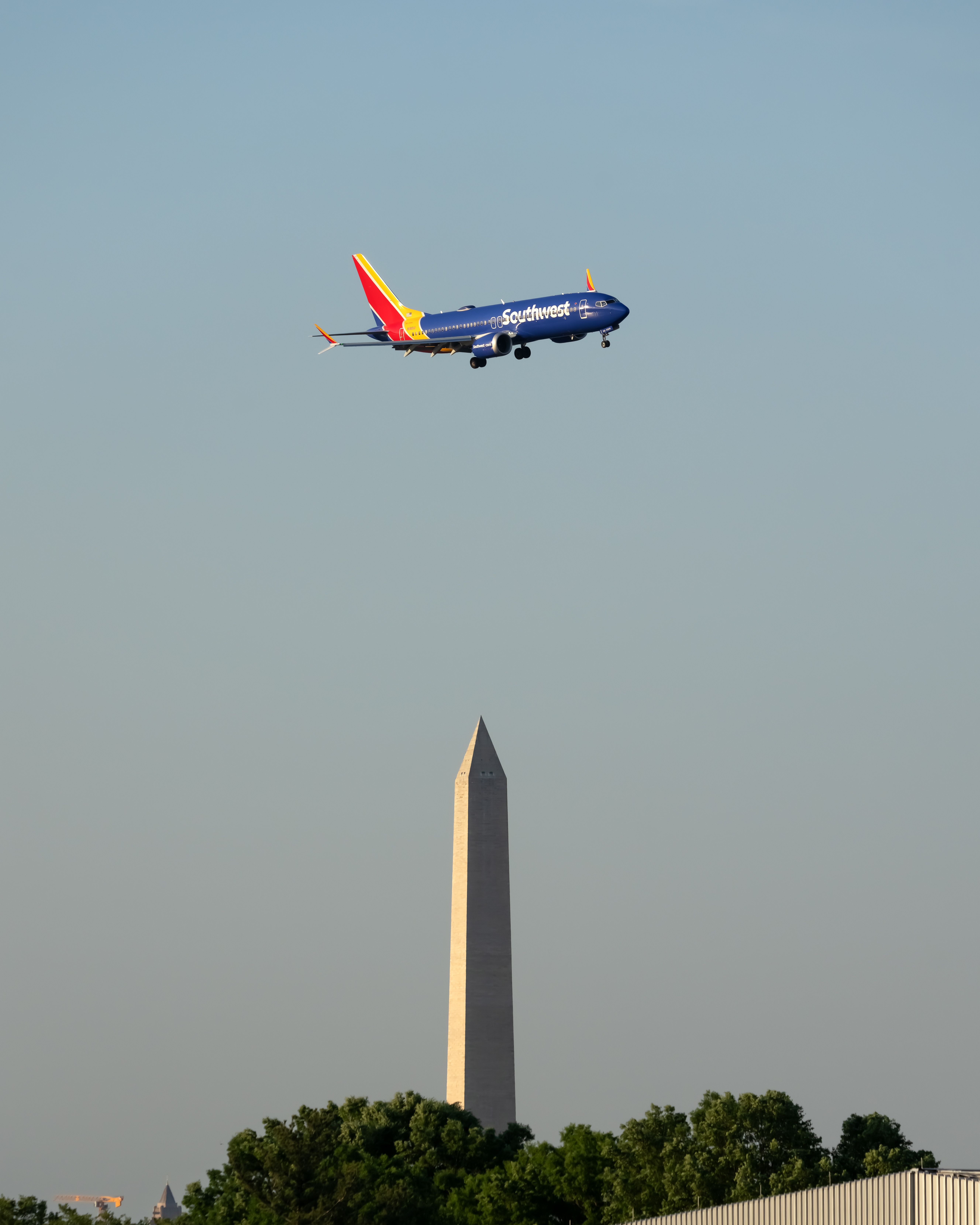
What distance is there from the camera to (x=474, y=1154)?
10575 centimetres

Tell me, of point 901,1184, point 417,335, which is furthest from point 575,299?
point 901,1184

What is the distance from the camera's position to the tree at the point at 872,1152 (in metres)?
95.9

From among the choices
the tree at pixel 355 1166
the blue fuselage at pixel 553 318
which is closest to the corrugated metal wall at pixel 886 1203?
the tree at pixel 355 1166

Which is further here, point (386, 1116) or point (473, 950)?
point (473, 950)

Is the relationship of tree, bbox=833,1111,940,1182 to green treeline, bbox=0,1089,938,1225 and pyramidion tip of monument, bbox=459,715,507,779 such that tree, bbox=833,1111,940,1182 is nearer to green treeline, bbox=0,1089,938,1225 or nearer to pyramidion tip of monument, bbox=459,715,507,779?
green treeline, bbox=0,1089,938,1225

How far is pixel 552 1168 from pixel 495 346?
1335 inches

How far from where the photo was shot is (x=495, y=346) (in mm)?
87312

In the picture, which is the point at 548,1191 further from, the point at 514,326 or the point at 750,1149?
the point at 514,326

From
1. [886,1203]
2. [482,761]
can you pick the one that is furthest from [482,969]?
[886,1203]

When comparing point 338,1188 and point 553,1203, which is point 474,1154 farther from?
point 338,1188

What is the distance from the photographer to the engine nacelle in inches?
3440

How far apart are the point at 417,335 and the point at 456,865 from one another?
37696 mm

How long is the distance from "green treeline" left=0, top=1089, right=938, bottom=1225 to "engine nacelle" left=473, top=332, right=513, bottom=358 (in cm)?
2777

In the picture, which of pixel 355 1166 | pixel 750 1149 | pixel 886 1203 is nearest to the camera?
pixel 886 1203
